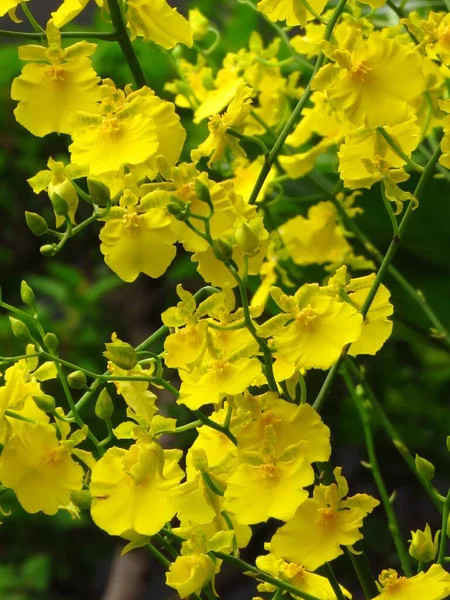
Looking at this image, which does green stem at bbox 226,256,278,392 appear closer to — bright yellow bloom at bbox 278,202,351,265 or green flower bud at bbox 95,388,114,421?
green flower bud at bbox 95,388,114,421

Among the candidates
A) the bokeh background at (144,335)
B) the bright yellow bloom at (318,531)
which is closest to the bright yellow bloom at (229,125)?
the bright yellow bloom at (318,531)

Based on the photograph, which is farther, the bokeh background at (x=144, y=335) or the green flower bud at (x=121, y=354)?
the bokeh background at (x=144, y=335)

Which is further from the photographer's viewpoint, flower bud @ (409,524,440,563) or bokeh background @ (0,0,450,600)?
bokeh background @ (0,0,450,600)

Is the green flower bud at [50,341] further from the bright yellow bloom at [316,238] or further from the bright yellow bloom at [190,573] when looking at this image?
the bright yellow bloom at [316,238]

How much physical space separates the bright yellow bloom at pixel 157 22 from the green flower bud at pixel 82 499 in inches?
6.8

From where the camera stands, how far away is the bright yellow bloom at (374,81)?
0.33m

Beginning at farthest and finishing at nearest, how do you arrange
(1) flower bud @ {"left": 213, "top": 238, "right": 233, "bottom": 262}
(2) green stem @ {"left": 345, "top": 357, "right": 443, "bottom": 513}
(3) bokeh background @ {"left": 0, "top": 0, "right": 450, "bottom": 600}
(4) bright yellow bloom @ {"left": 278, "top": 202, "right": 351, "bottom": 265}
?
(3) bokeh background @ {"left": 0, "top": 0, "right": 450, "bottom": 600} < (4) bright yellow bloom @ {"left": 278, "top": 202, "right": 351, "bottom": 265} < (2) green stem @ {"left": 345, "top": 357, "right": 443, "bottom": 513} < (1) flower bud @ {"left": 213, "top": 238, "right": 233, "bottom": 262}

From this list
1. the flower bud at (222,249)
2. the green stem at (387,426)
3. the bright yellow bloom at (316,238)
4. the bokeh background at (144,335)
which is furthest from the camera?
the bokeh background at (144,335)

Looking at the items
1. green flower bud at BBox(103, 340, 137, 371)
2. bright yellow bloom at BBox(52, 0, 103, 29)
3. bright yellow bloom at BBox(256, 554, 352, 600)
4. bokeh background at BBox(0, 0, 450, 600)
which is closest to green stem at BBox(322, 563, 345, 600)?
bright yellow bloom at BBox(256, 554, 352, 600)

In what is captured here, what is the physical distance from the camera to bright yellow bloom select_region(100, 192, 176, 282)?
32 centimetres

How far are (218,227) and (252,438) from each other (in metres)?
0.08

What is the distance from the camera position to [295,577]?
1.28 feet

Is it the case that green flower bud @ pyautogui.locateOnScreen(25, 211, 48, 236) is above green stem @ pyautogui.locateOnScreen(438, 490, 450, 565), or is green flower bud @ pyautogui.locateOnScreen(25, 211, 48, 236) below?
above

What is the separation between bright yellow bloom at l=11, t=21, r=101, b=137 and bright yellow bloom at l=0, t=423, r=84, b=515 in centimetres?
12
